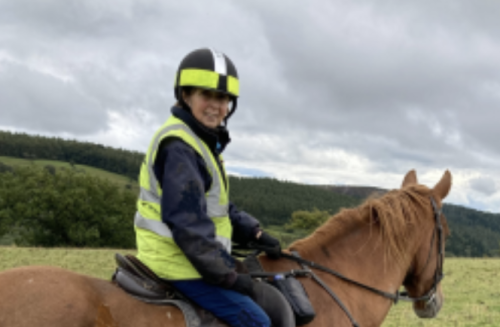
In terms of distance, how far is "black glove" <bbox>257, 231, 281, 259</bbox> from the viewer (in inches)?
159

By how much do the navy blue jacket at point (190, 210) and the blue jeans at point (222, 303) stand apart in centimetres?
13

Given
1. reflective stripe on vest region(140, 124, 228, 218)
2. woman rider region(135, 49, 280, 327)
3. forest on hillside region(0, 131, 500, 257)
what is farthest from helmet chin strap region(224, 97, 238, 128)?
forest on hillside region(0, 131, 500, 257)

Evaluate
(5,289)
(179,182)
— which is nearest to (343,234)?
(179,182)

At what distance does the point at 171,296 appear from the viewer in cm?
316

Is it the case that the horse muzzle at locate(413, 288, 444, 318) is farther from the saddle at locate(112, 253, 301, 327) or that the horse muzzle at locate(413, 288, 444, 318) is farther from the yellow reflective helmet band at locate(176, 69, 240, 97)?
the yellow reflective helmet band at locate(176, 69, 240, 97)

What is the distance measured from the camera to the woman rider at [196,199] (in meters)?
2.89

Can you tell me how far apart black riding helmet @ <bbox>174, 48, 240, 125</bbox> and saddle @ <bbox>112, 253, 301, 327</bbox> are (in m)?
1.40

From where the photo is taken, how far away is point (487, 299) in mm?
15344

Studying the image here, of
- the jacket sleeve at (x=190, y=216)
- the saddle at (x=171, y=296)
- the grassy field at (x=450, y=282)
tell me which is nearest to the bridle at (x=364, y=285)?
the saddle at (x=171, y=296)

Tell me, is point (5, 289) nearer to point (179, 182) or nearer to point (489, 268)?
point (179, 182)

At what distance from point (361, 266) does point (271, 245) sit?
1059mm

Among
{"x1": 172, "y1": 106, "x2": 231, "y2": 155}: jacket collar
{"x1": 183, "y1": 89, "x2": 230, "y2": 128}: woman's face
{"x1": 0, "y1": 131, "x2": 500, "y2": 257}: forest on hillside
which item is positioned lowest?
{"x1": 0, "y1": 131, "x2": 500, "y2": 257}: forest on hillside

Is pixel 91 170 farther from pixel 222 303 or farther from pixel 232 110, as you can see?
pixel 222 303

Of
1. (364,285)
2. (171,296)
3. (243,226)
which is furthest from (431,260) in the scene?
(171,296)
